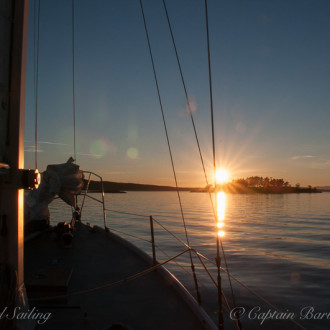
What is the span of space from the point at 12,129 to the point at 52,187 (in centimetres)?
596

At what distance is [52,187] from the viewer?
845 centimetres

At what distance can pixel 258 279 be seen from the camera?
1059cm

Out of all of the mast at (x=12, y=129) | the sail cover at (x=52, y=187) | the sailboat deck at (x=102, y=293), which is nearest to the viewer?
the mast at (x=12, y=129)

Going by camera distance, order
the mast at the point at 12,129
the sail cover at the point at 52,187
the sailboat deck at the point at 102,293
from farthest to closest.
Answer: the sail cover at the point at 52,187, the sailboat deck at the point at 102,293, the mast at the point at 12,129

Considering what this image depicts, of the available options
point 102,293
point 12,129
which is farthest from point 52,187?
point 12,129

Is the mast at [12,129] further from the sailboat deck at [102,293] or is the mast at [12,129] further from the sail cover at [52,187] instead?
the sail cover at [52,187]

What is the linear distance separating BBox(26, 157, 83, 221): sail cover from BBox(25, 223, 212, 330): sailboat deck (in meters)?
1.73

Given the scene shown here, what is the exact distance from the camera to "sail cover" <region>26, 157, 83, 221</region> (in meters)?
8.38

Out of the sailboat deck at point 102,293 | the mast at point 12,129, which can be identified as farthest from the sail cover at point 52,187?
the mast at point 12,129

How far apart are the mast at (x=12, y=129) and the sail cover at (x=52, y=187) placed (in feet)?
18.7

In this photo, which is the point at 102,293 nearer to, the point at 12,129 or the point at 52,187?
the point at 12,129

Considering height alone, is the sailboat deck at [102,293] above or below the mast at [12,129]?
below

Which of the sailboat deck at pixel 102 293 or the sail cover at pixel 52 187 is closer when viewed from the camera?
the sailboat deck at pixel 102 293

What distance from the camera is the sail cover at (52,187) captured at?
27.5 feet
